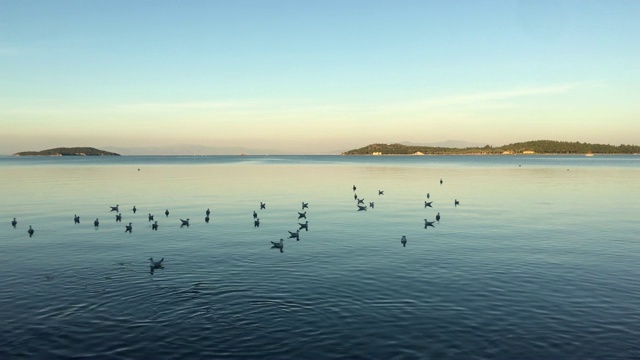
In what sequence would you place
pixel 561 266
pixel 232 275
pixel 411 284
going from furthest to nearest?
pixel 561 266
pixel 232 275
pixel 411 284

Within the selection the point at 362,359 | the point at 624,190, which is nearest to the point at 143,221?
the point at 362,359

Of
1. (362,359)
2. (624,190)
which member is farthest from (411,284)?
(624,190)

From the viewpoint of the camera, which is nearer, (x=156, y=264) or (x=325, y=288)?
(x=325, y=288)

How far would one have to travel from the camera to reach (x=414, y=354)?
57.9 feet

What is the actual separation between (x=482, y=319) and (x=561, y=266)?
12.7 meters

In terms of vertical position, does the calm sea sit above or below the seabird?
below

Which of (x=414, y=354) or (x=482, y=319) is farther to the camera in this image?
(x=482, y=319)

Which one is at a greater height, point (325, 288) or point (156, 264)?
point (156, 264)

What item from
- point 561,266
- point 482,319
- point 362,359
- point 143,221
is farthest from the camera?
point 143,221

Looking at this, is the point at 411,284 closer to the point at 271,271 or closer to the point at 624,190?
the point at 271,271

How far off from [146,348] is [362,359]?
8.08 metres

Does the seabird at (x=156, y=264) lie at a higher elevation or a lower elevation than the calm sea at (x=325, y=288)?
higher

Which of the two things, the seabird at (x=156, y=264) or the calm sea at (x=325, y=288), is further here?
the seabird at (x=156, y=264)

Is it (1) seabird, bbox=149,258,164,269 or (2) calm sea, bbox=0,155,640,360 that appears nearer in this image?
(2) calm sea, bbox=0,155,640,360
